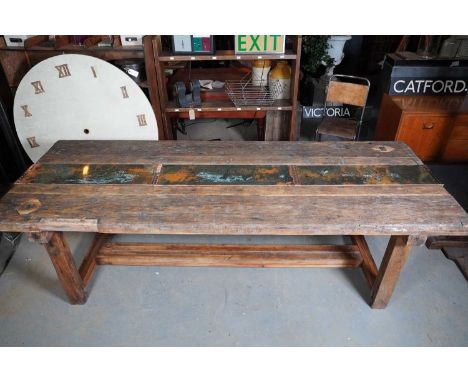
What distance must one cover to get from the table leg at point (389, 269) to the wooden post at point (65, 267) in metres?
1.73

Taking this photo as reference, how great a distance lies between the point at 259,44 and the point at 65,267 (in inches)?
80.5

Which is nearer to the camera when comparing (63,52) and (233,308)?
(233,308)

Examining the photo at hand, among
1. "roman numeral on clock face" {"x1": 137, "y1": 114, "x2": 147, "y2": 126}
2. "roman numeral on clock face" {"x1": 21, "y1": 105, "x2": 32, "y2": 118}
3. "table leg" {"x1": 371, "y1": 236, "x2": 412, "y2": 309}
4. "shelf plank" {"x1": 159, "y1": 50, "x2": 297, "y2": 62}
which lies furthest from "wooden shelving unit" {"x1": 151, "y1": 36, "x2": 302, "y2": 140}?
"table leg" {"x1": 371, "y1": 236, "x2": 412, "y2": 309}

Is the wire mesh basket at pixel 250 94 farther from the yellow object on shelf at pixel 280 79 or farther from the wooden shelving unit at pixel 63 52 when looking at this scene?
the wooden shelving unit at pixel 63 52

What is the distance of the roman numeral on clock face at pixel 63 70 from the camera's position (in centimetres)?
255

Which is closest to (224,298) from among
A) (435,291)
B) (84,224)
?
(84,224)

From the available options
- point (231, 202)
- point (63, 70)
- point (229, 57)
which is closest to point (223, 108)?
point (229, 57)

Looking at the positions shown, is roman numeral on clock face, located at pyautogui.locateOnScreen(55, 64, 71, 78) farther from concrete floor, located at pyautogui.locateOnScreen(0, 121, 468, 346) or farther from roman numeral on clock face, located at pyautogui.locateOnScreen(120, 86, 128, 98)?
concrete floor, located at pyautogui.locateOnScreen(0, 121, 468, 346)

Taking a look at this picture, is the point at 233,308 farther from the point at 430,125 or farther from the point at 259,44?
the point at 430,125

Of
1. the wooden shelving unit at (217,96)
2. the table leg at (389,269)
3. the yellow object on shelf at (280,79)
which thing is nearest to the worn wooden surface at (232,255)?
the table leg at (389,269)

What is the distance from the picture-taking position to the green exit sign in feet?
8.60

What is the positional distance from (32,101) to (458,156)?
12.5 ft

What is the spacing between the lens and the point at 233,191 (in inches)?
73.5

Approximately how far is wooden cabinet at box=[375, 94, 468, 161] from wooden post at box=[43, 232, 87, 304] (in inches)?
116
